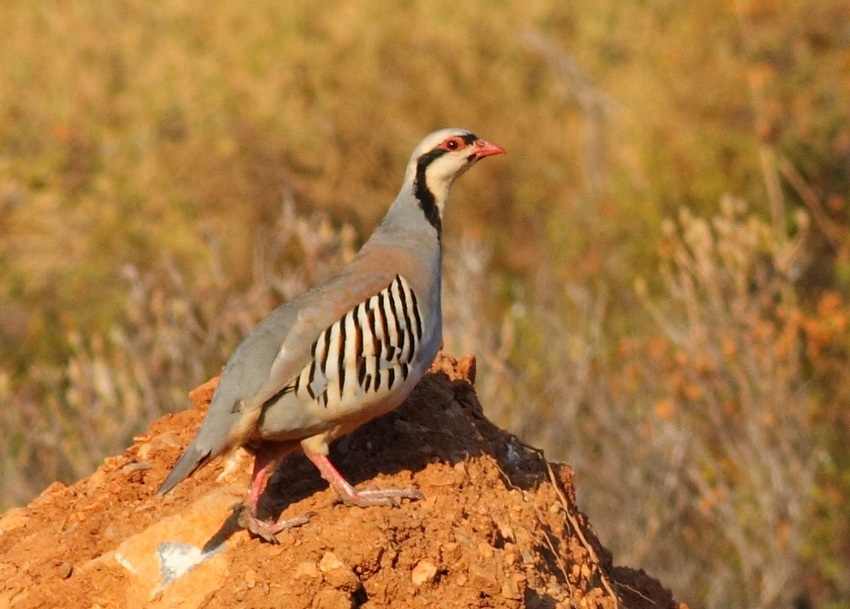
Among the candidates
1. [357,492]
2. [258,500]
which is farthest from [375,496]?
[258,500]

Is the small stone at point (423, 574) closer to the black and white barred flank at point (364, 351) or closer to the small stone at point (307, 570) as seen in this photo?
the small stone at point (307, 570)

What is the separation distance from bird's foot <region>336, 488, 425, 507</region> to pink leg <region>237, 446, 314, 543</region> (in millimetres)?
125

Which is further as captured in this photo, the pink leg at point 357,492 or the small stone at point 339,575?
the pink leg at point 357,492

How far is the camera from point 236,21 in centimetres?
1883

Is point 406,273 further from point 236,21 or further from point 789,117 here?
point 236,21

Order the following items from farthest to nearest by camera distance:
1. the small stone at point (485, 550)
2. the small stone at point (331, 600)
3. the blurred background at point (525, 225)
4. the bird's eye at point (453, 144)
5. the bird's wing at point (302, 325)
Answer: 1. the blurred background at point (525, 225)
2. the bird's eye at point (453, 144)
3. the bird's wing at point (302, 325)
4. the small stone at point (485, 550)
5. the small stone at point (331, 600)

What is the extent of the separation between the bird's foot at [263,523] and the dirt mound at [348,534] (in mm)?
32

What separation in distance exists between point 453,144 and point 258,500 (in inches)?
80.8

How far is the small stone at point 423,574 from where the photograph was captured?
5.07m

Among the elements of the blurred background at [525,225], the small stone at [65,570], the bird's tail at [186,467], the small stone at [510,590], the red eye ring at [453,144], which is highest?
the red eye ring at [453,144]

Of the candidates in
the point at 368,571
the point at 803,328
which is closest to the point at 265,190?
the point at 803,328

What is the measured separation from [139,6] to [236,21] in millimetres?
1612

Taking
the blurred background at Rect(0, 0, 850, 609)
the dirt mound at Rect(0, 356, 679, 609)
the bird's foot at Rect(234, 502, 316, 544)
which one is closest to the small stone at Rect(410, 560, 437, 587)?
the dirt mound at Rect(0, 356, 679, 609)

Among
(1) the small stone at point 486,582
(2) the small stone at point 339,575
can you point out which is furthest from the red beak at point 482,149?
(2) the small stone at point 339,575
